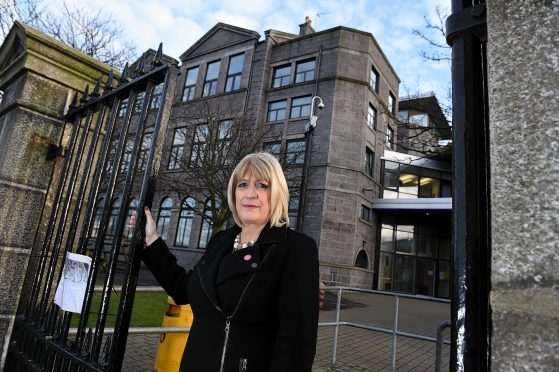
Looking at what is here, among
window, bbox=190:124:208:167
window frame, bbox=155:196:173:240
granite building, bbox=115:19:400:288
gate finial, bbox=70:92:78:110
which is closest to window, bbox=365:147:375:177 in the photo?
granite building, bbox=115:19:400:288

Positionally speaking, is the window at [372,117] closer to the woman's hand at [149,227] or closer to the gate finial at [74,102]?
the gate finial at [74,102]

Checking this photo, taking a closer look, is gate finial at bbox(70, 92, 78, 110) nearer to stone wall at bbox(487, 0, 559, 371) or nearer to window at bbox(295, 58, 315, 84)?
stone wall at bbox(487, 0, 559, 371)

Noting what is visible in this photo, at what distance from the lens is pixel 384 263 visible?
2302 cm

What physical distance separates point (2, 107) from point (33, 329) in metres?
1.86

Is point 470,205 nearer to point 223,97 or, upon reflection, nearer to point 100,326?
point 100,326

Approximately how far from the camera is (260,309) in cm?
167

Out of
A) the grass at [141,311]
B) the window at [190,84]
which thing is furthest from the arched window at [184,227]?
the grass at [141,311]

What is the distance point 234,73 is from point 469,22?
25712mm

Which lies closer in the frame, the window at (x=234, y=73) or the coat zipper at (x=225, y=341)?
the coat zipper at (x=225, y=341)

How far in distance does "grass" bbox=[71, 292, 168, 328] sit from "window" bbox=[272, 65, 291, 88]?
17.2 m

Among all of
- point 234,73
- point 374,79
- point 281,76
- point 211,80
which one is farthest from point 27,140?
point 211,80

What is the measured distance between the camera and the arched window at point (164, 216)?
24.2m

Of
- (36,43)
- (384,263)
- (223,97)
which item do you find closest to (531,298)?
(36,43)

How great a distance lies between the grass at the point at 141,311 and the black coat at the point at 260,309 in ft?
15.8
